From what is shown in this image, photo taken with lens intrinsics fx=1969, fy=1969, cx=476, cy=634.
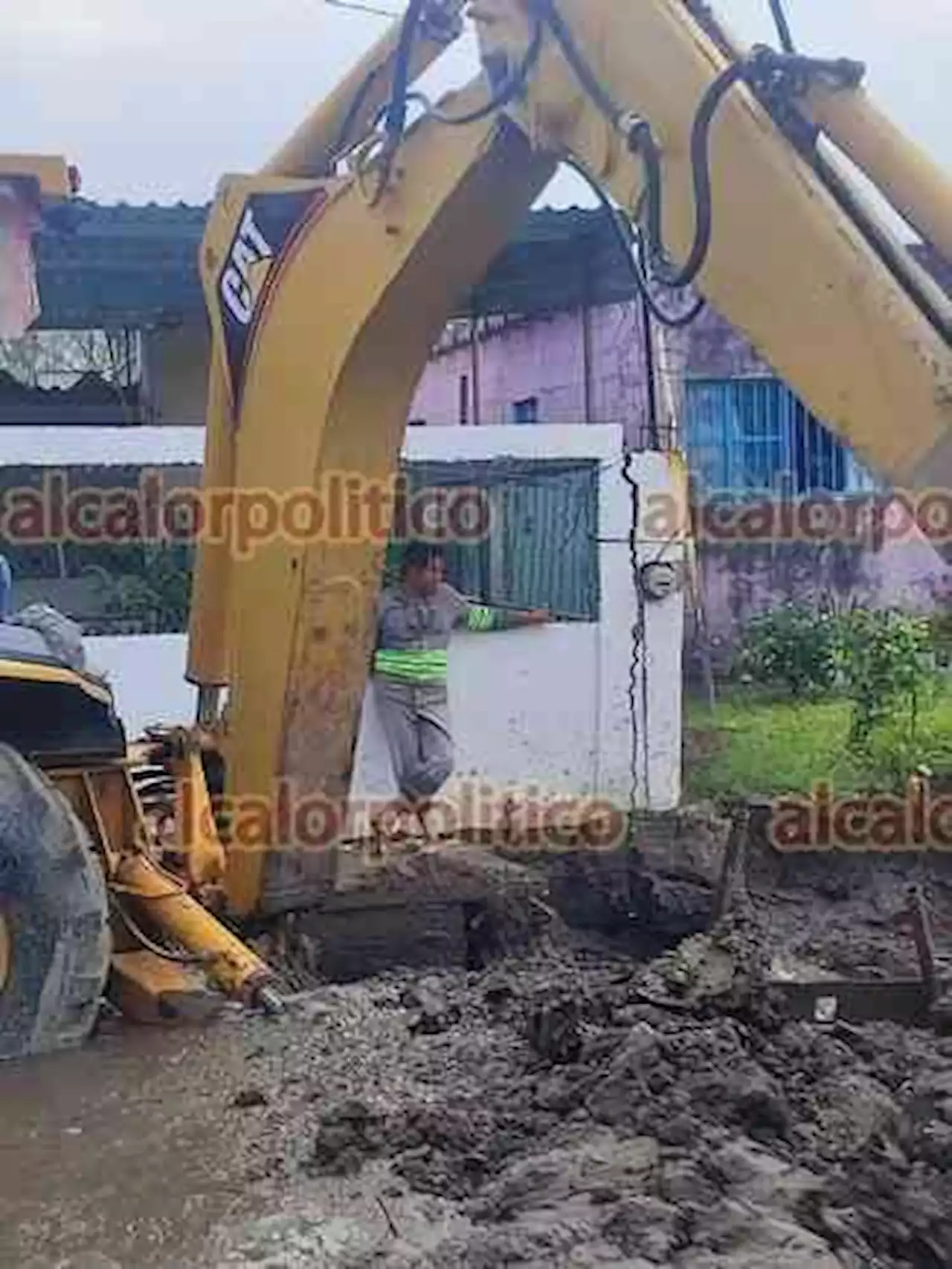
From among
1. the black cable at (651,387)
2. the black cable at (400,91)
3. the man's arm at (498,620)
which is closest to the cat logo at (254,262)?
the black cable at (400,91)

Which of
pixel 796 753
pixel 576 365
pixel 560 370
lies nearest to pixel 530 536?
pixel 796 753

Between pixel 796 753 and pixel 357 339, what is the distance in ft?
23.0

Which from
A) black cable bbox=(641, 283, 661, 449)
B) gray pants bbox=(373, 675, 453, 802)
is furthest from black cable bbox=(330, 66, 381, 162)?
black cable bbox=(641, 283, 661, 449)

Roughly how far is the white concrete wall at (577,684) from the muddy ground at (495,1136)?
4943 mm

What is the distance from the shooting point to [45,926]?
487cm

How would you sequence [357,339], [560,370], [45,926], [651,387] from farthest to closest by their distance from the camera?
[560,370] → [651,387] → [357,339] → [45,926]

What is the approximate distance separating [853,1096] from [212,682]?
2615 mm

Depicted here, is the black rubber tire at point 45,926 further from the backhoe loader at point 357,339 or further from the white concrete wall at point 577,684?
the white concrete wall at point 577,684

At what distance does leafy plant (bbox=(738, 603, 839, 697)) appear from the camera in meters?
13.9

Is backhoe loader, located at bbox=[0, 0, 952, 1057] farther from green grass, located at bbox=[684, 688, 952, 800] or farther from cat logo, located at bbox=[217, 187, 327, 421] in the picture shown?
green grass, located at bbox=[684, 688, 952, 800]

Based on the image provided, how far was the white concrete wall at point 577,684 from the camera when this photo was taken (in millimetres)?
10578

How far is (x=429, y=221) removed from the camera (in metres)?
4.89

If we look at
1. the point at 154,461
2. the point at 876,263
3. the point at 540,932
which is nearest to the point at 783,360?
the point at 876,263

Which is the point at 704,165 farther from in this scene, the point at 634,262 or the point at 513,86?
the point at 513,86
